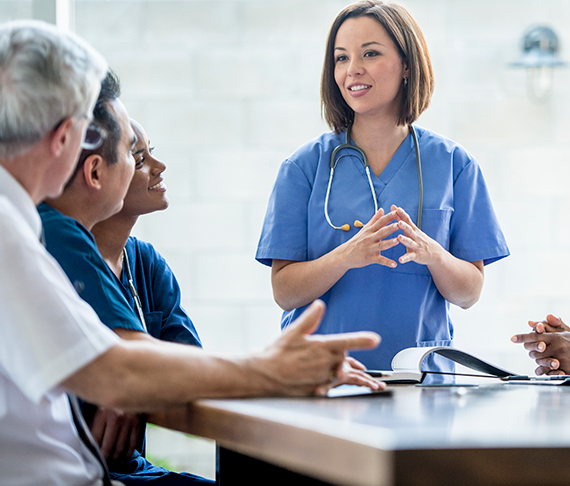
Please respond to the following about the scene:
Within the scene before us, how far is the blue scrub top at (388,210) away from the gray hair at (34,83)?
0.87 meters

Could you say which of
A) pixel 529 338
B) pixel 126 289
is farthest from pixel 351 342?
pixel 529 338

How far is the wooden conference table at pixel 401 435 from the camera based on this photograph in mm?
566

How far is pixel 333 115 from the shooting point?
1776 mm

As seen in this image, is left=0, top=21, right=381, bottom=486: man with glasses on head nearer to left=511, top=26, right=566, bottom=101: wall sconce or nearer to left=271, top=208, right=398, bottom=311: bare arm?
left=271, top=208, right=398, bottom=311: bare arm

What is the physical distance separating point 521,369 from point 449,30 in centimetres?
155

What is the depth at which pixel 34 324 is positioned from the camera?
27.8 inches

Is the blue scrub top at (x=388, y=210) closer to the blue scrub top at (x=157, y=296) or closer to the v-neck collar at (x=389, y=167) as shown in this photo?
the v-neck collar at (x=389, y=167)

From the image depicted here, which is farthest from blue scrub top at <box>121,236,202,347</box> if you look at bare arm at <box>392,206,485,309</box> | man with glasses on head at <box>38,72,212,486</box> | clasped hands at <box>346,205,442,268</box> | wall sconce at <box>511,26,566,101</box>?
wall sconce at <box>511,26,566,101</box>

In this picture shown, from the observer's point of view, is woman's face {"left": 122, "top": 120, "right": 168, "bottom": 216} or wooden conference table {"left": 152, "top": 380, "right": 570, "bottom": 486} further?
woman's face {"left": 122, "top": 120, "right": 168, "bottom": 216}

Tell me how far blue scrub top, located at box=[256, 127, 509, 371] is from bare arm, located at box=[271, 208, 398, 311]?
0.20 ft

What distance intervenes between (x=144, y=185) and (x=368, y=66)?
0.67 m

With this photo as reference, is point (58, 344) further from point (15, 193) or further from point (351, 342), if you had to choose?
point (351, 342)

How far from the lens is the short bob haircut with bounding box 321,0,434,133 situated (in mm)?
1666

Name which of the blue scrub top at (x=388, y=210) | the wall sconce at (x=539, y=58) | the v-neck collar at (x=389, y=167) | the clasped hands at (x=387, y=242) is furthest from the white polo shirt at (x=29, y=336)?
the wall sconce at (x=539, y=58)
